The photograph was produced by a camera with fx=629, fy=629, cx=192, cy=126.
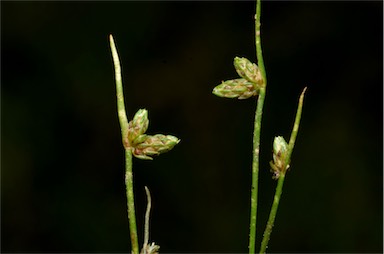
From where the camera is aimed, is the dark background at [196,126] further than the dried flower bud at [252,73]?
Yes

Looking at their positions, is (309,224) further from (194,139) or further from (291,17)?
(291,17)

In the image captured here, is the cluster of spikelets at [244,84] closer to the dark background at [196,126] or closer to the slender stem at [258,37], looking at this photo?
the slender stem at [258,37]

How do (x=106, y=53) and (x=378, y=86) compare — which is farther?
(x=378, y=86)

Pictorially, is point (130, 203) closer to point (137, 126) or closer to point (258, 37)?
point (137, 126)

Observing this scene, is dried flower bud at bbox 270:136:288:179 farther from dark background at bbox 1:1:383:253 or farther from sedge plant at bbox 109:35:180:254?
dark background at bbox 1:1:383:253

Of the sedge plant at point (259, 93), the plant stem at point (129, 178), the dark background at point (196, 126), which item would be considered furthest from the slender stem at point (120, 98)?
the dark background at point (196, 126)

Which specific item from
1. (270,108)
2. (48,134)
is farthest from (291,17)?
(48,134)

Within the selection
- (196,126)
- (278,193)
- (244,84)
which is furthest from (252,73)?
(196,126)
